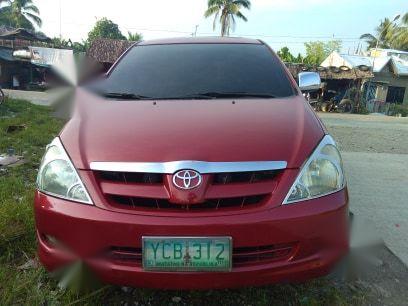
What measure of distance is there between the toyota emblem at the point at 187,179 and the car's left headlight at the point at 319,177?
41cm

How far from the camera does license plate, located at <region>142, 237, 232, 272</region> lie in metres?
1.77

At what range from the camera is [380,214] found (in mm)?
3734

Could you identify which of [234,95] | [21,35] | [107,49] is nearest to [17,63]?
[21,35]

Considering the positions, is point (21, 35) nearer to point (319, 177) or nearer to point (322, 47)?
point (319, 177)

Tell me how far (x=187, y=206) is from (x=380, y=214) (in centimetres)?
258

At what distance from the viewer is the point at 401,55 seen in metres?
35.3

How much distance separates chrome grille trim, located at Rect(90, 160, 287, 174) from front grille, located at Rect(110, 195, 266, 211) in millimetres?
129

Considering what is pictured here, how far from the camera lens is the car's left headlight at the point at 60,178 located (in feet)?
6.27

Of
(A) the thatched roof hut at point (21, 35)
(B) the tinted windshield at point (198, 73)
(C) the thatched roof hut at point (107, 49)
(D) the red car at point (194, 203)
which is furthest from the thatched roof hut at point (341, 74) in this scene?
(D) the red car at point (194, 203)

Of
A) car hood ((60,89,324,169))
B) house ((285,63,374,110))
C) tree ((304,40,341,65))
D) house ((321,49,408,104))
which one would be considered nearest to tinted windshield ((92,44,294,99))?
car hood ((60,89,324,169))

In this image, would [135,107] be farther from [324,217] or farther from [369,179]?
[369,179]

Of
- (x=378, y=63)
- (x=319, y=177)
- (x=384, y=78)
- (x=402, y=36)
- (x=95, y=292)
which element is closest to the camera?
(x=319, y=177)

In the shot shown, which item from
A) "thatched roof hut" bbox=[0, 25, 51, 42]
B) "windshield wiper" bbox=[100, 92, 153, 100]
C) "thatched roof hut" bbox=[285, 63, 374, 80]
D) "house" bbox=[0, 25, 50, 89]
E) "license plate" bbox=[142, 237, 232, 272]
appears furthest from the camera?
"thatched roof hut" bbox=[0, 25, 51, 42]

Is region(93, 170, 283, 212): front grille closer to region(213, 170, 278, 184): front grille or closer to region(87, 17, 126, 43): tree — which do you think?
region(213, 170, 278, 184): front grille
